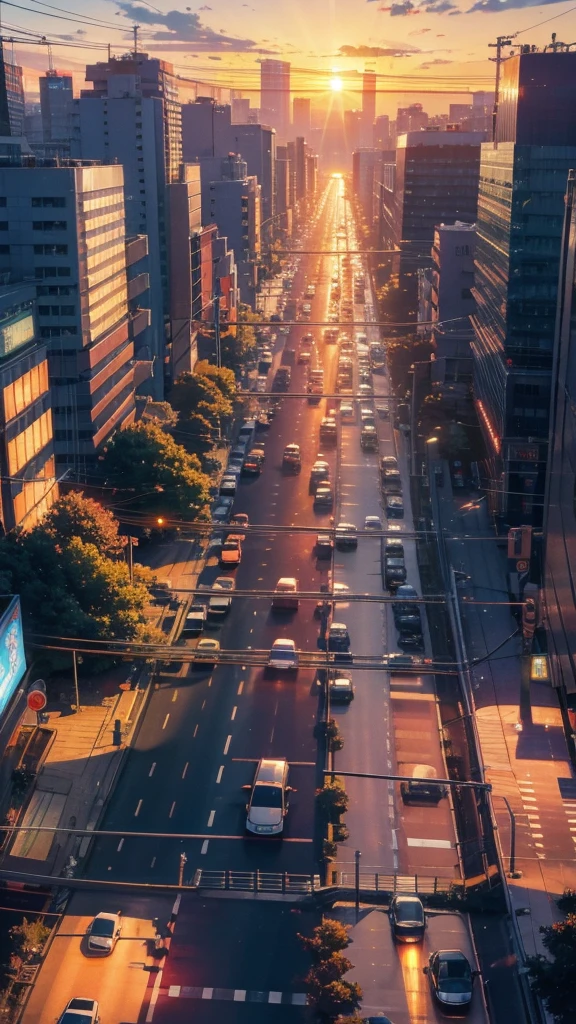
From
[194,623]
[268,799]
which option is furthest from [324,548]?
[268,799]

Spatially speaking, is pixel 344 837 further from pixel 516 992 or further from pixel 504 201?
pixel 504 201

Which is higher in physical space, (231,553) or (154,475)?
(154,475)

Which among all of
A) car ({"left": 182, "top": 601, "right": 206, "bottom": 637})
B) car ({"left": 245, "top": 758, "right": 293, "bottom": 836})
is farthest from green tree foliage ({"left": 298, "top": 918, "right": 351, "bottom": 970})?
car ({"left": 182, "top": 601, "right": 206, "bottom": 637})

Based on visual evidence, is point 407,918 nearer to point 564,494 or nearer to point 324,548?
point 564,494

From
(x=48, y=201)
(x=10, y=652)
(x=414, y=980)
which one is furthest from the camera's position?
(x=48, y=201)

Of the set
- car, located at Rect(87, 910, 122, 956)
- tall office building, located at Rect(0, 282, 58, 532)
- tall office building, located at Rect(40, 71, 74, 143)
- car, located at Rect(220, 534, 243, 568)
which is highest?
tall office building, located at Rect(40, 71, 74, 143)

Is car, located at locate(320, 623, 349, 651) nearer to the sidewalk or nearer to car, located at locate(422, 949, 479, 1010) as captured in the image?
the sidewalk

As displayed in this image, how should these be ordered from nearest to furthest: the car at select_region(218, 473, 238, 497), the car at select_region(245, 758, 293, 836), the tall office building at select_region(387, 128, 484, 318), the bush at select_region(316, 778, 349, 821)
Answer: the car at select_region(245, 758, 293, 836)
the bush at select_region(316, 778, 349, 821)
the car at select_region(218, 473, 238, 497)
the tall office building at select_region(387, 128, 484, 318)
